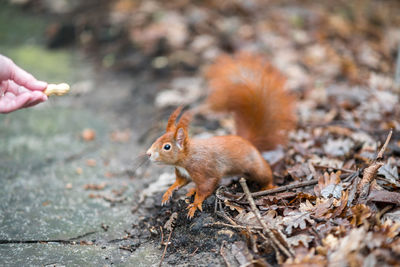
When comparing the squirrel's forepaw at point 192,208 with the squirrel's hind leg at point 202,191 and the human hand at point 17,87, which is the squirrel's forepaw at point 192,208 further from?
the human hand at point 17,87

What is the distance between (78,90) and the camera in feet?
13.9

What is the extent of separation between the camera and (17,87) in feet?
7.29

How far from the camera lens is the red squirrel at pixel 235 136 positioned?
7.14ft

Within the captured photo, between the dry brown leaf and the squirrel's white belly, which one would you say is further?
the dry brown leaf

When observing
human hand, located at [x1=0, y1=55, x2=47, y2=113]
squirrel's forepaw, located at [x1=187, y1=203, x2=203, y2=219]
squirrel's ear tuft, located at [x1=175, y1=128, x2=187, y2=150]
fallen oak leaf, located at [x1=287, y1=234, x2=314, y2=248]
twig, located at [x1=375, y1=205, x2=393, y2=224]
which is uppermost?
human hand, located at [x1=0, y1=55, x2=47, y2=113]

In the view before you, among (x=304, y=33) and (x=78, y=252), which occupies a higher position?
(x=304, y=33)

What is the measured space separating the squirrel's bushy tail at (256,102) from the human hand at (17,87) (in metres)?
1.21

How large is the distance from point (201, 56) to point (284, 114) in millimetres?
2186

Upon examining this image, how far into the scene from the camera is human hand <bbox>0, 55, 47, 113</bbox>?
2.02 metres

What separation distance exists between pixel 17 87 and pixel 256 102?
1.57 metres

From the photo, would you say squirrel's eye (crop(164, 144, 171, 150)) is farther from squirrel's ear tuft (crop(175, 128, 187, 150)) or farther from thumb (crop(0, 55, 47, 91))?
thumb (crop(0, 55, 47, 91))

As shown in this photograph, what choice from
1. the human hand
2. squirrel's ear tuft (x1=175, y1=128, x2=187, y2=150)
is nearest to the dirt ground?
squirrel's ear tuft (x1=175, y1=128, x2=187, y2=150)

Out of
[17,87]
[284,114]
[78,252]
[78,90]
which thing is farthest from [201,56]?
[78,252]

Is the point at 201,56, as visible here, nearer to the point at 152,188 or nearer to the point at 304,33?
the point at 304,33
